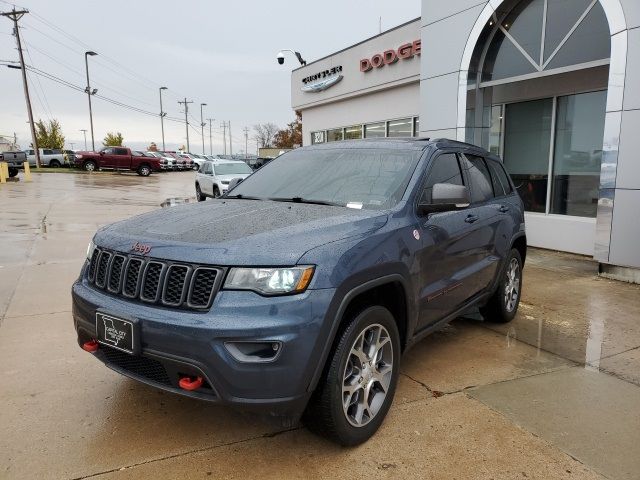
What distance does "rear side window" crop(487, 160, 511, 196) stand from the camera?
16.4 feet

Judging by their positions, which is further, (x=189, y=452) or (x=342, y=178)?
(x=342, y=178)

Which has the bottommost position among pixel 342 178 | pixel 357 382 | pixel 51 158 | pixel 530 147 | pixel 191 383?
pixel 357 382

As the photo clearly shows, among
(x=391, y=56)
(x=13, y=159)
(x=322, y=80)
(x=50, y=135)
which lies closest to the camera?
(x=391, y=56)

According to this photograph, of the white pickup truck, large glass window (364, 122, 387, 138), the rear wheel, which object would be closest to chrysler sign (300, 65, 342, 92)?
large glass window (364, 122, 387, 138)

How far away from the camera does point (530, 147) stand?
10.0 m

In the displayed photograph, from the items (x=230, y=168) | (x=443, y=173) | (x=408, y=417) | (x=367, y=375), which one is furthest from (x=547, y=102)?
(x=230, y=168)

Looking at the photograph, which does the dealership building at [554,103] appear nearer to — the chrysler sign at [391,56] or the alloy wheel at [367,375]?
the chrysler sign at [391,56]

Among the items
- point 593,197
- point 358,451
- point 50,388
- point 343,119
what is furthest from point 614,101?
point 343,119

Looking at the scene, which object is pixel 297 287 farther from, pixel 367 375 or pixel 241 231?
pixel 367 375

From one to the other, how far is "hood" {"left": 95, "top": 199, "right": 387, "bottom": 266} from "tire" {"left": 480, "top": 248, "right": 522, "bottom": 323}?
7.86 feet

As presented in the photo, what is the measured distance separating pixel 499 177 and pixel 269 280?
353 cm

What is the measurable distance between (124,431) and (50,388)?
92cm

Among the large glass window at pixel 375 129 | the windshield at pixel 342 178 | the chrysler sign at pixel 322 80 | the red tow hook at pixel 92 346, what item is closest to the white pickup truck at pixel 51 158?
the chrysler sign at pixel 322 80

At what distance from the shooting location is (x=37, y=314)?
16.9 feet
